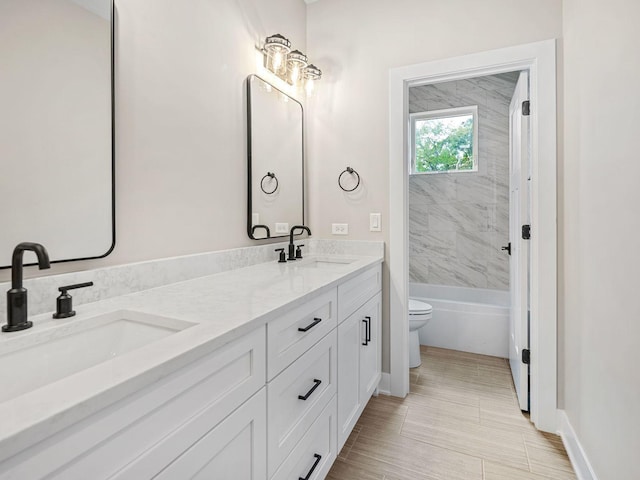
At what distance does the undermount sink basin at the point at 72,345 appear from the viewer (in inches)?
29.8

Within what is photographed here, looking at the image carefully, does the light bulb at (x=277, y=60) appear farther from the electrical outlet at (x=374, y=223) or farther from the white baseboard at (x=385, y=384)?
the white baseboard at (x=385, y=384)

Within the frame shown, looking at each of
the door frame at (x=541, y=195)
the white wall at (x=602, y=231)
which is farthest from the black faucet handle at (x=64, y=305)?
the door frame at (x=541, y=195)

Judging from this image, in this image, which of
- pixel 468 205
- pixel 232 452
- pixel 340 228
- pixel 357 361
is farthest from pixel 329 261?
→ pixel 468 205

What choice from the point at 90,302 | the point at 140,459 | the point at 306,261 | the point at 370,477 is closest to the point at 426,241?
the point at 306,261

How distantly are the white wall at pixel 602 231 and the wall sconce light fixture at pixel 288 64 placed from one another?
1389 millimetres

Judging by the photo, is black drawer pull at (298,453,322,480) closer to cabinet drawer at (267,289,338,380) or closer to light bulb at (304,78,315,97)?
cabinet drawer at (267,289,338,380)

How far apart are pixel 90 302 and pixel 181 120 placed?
800 millimetres

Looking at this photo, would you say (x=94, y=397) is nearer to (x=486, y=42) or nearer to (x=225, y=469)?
(x=225, y=469)

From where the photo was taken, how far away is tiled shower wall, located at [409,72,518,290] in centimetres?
341

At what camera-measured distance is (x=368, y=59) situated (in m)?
2.25

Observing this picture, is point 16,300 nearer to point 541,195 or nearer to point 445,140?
point 541,195

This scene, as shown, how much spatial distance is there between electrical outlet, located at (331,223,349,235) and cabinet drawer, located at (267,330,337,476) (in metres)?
1.00

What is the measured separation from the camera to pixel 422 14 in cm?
212

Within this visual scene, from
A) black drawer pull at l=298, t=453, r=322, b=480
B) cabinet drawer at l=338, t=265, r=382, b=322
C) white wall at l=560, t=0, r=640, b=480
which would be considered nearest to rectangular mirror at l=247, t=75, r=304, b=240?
cabinet drawer at l=338, t=265, r=382, b=322
